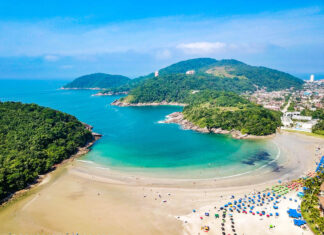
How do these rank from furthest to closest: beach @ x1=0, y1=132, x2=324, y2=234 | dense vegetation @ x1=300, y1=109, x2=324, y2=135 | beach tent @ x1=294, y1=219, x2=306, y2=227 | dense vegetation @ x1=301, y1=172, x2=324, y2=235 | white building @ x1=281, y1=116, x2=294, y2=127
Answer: white building @ x1=281, y1=116, x2=294, y2=127
dense vegetation @ x1=300, y1=109, x2=324, y2=135
beach @ x1=0, y1=132, x2=324, y2=234
beach tent @ x1=294, y1=219, x2=306, y2=227
dense vegetation @ x1=301, y1=172, x2=324, y2=235

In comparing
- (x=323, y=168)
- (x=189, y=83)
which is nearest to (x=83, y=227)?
(x=323, y=168)

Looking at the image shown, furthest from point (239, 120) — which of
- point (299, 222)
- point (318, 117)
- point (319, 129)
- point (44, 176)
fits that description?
point (44, 176)

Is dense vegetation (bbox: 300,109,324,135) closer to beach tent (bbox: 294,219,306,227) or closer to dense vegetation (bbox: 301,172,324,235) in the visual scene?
dense vegetation (bbox: 301,172,324,235)

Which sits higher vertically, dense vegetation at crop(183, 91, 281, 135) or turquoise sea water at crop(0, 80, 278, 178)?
dense vegetation at crop(183, 91, 281, 135)

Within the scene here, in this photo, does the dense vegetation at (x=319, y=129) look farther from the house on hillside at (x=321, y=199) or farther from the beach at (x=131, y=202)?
the house on hillside at (x=321, y=199)

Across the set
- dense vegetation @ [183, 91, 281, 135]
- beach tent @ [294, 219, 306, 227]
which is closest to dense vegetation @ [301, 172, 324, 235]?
beach tent @ [294, 219, 306, 227]

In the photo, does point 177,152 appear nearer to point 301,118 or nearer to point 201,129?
point 201,129
